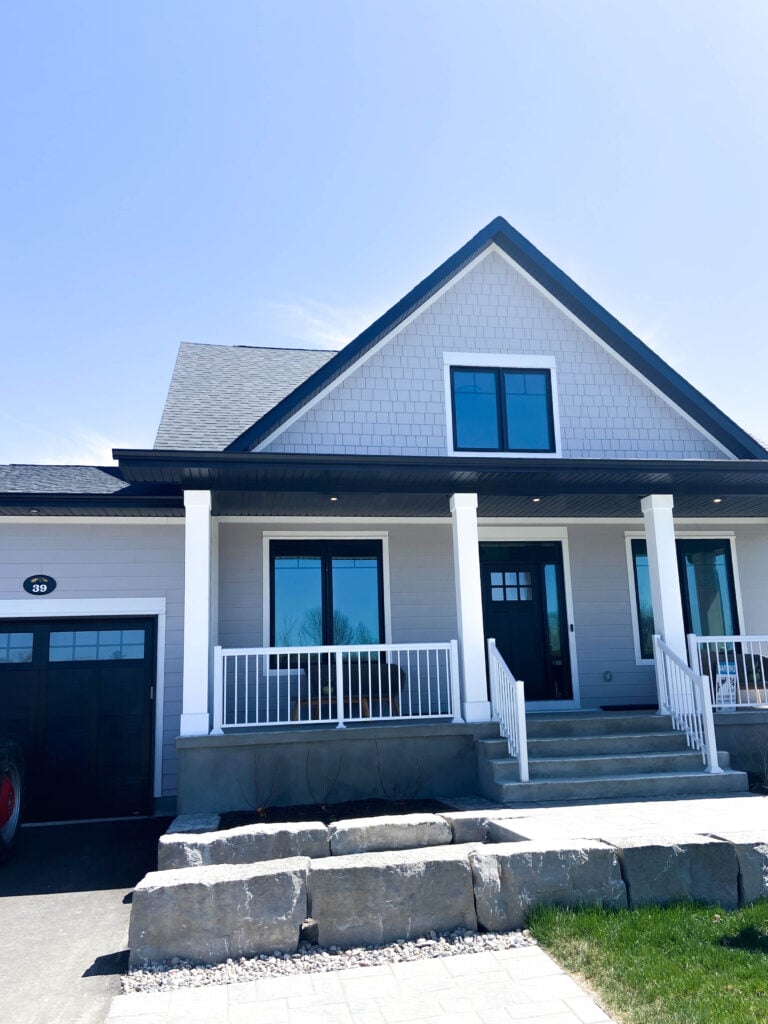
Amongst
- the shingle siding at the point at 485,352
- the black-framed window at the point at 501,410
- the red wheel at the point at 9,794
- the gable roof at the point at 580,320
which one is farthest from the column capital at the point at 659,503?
the red wheel at the point at 9,794

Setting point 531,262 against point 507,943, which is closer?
point 507,943

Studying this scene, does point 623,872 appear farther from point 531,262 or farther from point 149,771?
point 531,262

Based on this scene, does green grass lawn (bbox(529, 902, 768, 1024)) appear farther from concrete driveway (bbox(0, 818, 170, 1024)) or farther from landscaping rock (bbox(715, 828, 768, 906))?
concrete driveway (bbox(0, 818, 170, 1024))

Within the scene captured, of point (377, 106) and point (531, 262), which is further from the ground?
point (377, 106)

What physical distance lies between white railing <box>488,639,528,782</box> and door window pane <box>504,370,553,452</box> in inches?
114

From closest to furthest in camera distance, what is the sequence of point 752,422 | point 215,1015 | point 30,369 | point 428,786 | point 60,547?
point 215,1015
point 428,786
point 60,547
point 752,422
point 30,369

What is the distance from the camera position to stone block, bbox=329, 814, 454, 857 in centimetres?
536

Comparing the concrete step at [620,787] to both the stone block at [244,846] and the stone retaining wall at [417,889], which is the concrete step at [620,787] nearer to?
the stone block at [244,846]

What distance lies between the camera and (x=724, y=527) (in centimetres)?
1110

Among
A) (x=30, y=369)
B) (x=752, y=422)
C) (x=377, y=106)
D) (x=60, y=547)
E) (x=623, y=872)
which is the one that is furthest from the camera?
(x=30, y=369)

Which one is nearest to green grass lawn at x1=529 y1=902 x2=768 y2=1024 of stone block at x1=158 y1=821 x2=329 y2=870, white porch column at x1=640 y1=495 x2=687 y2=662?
stone block at x1=158 y1=821 x2=329 y2=870

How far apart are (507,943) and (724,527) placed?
8454 mm

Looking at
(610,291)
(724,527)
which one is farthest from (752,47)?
(724,527)

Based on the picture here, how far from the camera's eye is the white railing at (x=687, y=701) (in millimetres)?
7596
